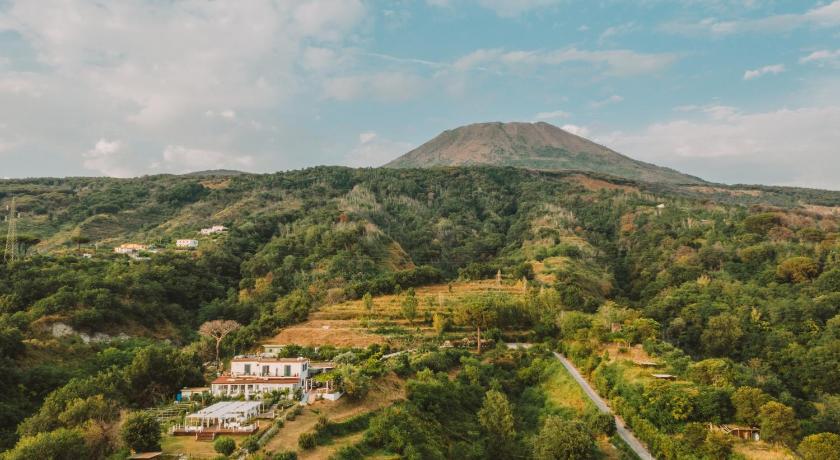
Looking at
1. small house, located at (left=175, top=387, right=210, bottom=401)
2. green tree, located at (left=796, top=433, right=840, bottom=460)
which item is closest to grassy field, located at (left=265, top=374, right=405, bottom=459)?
small house, located at (left=175, top=387, right=210, bottom=401)

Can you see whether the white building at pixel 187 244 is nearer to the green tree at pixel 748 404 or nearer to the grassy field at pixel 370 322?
the grassy field at pixel 370 322

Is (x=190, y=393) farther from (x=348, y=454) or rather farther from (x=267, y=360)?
(x=348, y=454)

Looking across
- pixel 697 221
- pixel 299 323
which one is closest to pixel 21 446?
pixel 299 323

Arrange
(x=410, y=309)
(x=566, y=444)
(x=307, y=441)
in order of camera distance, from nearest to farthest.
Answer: (x=307, y=441), (x=566, y=444), (x=410, y=309)

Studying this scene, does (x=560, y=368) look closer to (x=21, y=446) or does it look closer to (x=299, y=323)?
(x=299, y=323)

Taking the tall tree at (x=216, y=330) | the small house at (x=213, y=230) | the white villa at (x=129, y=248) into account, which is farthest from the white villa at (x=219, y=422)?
the small house at (x=213, y=230)

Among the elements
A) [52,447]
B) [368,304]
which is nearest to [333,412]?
[52,447]
